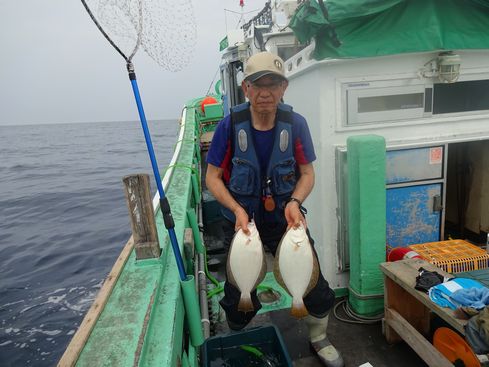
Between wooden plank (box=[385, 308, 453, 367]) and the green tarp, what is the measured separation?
8.10 feet

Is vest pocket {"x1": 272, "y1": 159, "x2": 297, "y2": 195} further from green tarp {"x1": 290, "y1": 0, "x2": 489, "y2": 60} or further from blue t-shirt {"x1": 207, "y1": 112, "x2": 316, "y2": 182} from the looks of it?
green tarp {"x1": 290, "y1": 0, "x2": 489, "y2": 60}

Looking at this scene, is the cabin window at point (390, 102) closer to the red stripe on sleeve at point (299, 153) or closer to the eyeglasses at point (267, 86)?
the red stripe on sleeve at point (299, 153)

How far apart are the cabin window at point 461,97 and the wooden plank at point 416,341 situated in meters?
2.27

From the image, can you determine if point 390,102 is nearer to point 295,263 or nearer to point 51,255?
point 295,263

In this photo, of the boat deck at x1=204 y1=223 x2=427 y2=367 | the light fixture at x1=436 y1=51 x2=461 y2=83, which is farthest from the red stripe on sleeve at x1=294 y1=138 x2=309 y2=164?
the light fixture at x1=436 y1=51 x2=461 y2=83

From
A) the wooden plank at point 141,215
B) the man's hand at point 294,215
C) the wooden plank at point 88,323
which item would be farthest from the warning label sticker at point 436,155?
the wooden plank at point 88,323

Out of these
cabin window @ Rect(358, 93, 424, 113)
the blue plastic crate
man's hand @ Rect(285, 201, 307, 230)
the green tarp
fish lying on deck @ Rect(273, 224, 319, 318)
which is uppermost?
the green tarp

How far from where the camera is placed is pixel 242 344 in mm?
3070

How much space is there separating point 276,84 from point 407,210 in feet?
8.02

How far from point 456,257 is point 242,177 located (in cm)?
234

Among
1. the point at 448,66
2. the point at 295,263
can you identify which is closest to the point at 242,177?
the point at 295,263

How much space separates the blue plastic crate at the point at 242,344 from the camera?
2.98 m

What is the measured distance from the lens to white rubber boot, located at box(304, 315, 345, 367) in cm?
303

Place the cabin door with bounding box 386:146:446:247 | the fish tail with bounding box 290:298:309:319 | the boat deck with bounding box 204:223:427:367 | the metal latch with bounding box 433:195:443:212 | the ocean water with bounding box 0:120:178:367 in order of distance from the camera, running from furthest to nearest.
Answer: the ocean water with bounding box 0:120:178:367 → the metal latch with bounding box 433:195:443:212 → the cabin door with bounding box 386:146:446:247 → the boat deck with bounding box 204:223:427:367 → the fish tail with bounding box 290:298:309:319
